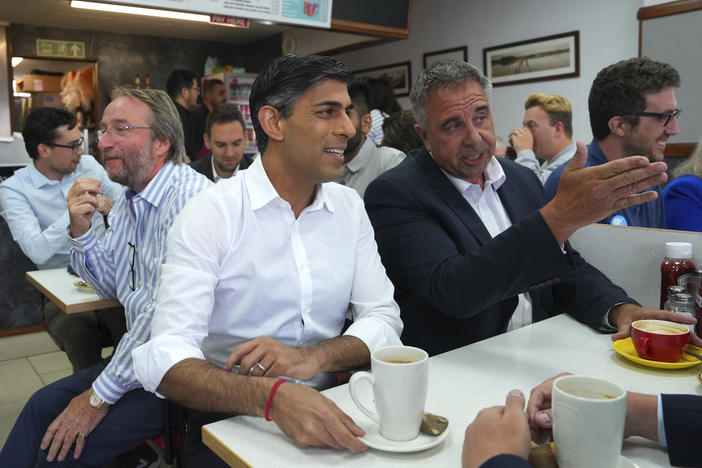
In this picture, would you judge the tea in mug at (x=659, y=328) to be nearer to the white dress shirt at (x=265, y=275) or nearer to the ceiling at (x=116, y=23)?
the white dress shirt at (x=265, y=275)

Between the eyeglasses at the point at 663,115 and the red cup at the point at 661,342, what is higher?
the eyeglasses at the point at 663,115

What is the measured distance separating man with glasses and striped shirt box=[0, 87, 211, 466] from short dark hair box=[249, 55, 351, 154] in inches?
19.5

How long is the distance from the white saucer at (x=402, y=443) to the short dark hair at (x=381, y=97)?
406cm

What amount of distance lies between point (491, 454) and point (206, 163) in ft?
12.0

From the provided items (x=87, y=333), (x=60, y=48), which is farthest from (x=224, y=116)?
(x=60, y=48)

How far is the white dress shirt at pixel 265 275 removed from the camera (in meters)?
1.25

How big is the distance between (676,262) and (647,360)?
440mm

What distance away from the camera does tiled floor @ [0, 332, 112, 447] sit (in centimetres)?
314

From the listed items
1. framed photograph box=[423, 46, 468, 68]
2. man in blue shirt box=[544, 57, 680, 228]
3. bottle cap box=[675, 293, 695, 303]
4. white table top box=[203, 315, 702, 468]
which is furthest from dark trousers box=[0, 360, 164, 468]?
framed photograph box=[423, 46, 468, 68]

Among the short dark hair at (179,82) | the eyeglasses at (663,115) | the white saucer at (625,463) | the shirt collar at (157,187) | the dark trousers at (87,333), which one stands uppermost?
the short dark hair at (179,82)

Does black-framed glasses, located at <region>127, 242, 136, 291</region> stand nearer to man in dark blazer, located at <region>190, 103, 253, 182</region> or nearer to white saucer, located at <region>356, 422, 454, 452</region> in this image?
white saucer, located at <region>356, 422, 454, 452</region>

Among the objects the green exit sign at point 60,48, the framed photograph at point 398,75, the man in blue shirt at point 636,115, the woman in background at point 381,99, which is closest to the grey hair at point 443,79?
the man in blue shirt at point 636,115

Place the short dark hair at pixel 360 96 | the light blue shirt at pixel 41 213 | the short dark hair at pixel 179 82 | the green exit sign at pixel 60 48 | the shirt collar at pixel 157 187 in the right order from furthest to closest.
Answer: the green exit sign at pixel 60 48, the short dark hair at pixel 179 82, the short dark hair at pixel 360 96, the light blue shirt at pixel 41 213, the shirt collar at pixel 157 187

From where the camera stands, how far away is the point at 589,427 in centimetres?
73
